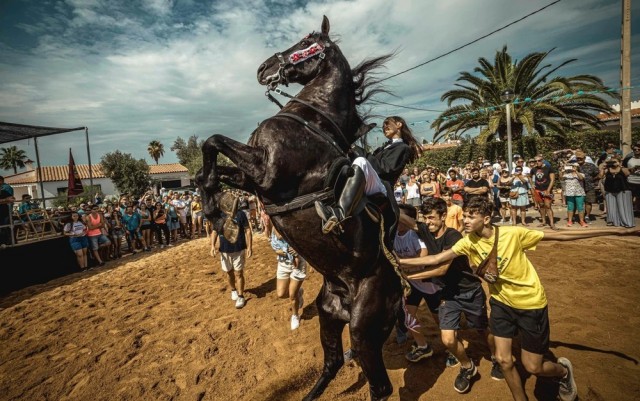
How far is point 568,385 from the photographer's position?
10.1 feet

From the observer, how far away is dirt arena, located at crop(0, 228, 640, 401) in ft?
11.9

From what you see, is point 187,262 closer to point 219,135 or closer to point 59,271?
point 59,271

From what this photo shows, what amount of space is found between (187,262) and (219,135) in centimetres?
917

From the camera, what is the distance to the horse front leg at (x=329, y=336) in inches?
121

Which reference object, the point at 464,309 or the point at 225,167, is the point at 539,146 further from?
the point at 225,167

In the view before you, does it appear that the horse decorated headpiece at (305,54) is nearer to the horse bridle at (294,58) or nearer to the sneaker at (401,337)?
the horse bridle at (294,58)

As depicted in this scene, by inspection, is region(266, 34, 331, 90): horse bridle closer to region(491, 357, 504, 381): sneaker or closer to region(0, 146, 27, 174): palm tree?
region(491, 357, 504, 381): sneaker

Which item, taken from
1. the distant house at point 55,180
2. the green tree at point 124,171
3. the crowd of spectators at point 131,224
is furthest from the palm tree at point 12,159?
the crowd of spectators at point 131,224

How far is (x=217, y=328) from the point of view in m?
5.32

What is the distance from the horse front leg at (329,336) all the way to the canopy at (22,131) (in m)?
11.7

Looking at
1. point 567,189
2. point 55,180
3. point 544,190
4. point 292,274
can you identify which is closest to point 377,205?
point 292,274

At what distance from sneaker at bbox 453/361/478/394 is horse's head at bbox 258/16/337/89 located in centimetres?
357

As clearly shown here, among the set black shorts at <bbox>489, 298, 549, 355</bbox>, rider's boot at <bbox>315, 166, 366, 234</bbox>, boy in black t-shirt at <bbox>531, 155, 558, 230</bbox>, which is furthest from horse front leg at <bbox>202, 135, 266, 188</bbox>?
boy in black t-shirt at <bbox>531, 155, 558, 230</bbox>

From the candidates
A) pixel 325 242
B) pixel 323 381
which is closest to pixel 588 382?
pixel 323 381
